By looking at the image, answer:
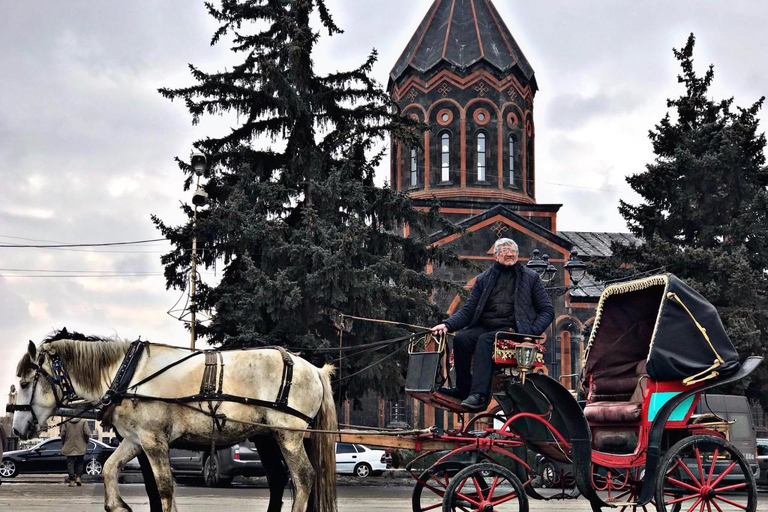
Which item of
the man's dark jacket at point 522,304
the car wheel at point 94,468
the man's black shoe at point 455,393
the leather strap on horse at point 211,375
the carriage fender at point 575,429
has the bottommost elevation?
the car wheel at point 94,468

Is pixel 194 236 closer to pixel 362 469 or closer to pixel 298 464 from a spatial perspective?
pixel 362 469

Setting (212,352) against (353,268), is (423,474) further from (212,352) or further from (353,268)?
(353,268)

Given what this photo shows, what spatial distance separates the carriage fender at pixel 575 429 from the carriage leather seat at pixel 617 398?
2.94 ft

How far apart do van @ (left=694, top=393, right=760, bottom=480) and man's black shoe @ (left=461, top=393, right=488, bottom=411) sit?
610 inches

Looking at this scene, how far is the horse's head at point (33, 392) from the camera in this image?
9.39m

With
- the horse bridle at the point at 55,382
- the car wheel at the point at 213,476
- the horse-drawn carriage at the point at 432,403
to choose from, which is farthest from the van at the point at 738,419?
the horse bridle at the point at 55,382

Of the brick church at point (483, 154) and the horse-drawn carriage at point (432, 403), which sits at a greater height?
the brick church at point (483, 154)

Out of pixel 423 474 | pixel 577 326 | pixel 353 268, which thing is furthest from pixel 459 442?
pixel 577 326

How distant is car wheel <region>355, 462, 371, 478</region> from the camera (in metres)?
29.6

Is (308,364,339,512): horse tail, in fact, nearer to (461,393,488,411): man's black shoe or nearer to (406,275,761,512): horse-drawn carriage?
(406,275,761,512): horse-drawn carriage

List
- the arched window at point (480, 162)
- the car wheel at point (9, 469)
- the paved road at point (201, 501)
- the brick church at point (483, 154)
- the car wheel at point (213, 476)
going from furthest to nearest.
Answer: the arched window at point (480, 162), the brick church at point (483, 154), the car wheel at point (9, 469), the car wheel at point (213, 476), the paved road at point (201, 501)

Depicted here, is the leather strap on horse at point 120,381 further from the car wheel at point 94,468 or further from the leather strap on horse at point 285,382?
the car wheel at point 94,468

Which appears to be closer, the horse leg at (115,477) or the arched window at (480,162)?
the horse leg at (115,477)

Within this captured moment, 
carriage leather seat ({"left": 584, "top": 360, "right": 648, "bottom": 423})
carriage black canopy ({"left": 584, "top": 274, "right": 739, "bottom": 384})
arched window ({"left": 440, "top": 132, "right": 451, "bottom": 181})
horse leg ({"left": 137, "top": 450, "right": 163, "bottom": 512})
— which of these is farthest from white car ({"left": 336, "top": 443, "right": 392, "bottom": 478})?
carriage black canopy ({"left": 584, "top": 274, "right": 739, "bottom": 384})
